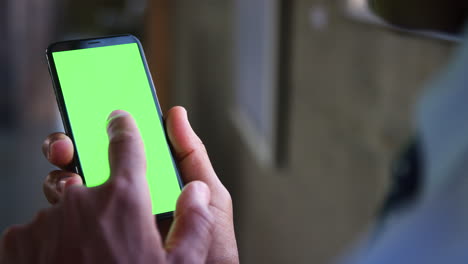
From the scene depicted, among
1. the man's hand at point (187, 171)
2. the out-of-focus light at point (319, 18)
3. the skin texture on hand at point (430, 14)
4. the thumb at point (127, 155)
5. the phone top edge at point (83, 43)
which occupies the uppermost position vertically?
the skin texture on hand at point (430, 14)

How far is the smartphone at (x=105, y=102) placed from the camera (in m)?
0.49

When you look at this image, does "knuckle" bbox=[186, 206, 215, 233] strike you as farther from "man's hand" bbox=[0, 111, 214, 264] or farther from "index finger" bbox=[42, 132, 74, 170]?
"index finger" bbox=[42, 132, 74, 170]

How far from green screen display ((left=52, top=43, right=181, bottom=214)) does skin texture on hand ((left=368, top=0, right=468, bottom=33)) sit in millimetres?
232

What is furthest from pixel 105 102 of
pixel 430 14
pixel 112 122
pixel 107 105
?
pixel 430 14

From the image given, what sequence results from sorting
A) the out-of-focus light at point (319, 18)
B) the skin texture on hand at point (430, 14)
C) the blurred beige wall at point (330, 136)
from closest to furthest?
the skin texture on hand at point (430, 14) < the blurred beige wall at point (330, 136) < the out-of-focus light at point (319, 18)

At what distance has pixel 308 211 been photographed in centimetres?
160

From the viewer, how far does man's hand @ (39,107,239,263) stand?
19.5 inches

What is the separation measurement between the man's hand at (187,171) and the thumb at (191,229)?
86 mm

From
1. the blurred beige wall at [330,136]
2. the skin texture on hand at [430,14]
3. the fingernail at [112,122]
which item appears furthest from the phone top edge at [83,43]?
the blurred beige wall at [330,136]

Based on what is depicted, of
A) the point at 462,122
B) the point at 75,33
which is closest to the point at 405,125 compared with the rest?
the point at 462,122

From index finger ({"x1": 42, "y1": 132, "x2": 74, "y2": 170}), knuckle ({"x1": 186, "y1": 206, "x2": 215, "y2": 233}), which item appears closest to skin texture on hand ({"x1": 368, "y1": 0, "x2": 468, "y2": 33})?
knuckle ({"x1": 186, "y1": 206, "x2": 215, "y2": 233})

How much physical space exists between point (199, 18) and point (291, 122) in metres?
1.37

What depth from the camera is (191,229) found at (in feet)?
1.27

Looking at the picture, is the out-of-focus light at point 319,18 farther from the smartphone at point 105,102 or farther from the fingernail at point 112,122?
the fingernail at point 112,122
